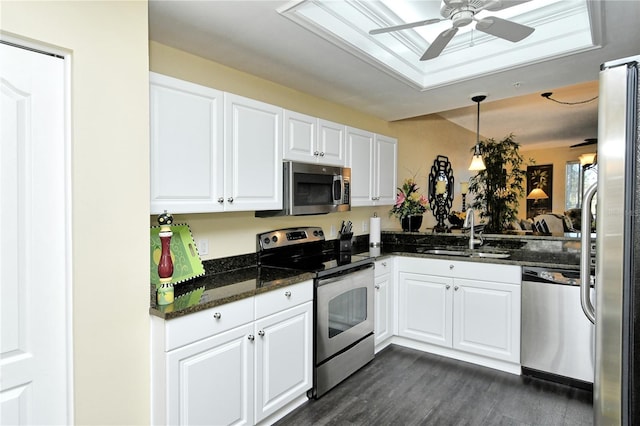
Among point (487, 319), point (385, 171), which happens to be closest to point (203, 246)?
point (385, 171)

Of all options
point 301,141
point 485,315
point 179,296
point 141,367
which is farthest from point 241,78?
point 485,315

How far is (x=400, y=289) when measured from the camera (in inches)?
138

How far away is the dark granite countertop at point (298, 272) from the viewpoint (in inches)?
75.9

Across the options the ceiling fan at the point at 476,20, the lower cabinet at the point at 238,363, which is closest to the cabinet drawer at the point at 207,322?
the lower cabinet at the point at 238,363

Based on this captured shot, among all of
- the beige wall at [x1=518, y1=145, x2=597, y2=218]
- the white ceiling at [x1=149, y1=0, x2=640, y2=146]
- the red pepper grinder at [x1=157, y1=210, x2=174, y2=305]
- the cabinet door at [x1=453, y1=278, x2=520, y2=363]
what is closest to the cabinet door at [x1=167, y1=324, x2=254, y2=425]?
the red pepper grinder at [x1=157, y1=210, x2=174, y2=305]

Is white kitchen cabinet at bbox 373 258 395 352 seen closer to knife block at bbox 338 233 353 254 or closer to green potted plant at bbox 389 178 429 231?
knife block at bbox 338 233 353 254

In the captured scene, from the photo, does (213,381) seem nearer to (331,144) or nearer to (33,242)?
(33,242)

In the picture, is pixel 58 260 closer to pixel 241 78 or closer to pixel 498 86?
pixel 241 78

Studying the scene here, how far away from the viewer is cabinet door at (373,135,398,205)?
3687mm

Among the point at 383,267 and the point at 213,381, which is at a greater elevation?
the point at 383,267

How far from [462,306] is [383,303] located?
2.18 feet

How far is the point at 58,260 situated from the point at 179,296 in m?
0.61

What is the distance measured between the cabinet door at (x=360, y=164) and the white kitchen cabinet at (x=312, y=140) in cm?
13

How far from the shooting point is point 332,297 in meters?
→ 2.65
